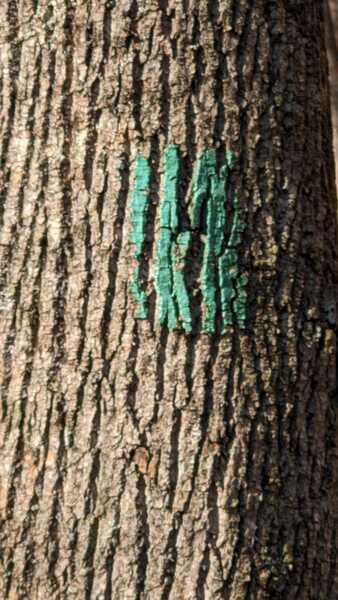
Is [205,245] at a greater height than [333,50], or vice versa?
[333,50]

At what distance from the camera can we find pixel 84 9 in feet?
7.99

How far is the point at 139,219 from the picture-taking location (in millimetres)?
2414

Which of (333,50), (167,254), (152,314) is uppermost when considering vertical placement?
(333,50)

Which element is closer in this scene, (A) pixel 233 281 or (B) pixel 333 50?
(A) pixel 233 281

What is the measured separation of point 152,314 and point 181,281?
0.10 metres

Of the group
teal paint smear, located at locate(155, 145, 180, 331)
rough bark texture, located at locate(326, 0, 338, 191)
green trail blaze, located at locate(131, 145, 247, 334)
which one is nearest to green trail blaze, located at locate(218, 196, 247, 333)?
green trail blaze, located at locate(131, 145, 247, 334)

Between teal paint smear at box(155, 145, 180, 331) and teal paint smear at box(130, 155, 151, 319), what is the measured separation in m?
0.04

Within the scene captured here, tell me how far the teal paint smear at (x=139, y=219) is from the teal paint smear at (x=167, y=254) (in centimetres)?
4

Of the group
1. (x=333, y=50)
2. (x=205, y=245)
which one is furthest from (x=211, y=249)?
(x=333, y=50)

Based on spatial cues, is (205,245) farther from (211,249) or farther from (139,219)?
(139,219)

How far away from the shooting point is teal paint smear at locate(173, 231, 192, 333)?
241cm

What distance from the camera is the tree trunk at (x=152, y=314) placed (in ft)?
7.84

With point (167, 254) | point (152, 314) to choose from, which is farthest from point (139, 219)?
point (152, 314)

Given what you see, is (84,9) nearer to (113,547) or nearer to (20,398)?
(20,398)
